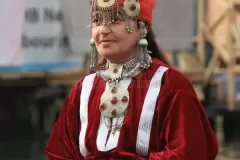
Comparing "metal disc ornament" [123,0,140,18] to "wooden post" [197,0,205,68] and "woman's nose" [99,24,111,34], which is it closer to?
"woman's nose" [99,24,111,34]

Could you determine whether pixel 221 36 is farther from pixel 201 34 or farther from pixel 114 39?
pixel 114 39

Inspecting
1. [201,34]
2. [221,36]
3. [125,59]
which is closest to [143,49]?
[125,59]

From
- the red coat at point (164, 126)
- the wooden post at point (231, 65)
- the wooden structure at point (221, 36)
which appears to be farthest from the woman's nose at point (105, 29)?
the wooden post at point (231, 65)

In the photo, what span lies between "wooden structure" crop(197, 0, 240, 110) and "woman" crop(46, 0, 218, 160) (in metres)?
3.85

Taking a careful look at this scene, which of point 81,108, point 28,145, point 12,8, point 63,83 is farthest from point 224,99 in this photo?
point 81,108

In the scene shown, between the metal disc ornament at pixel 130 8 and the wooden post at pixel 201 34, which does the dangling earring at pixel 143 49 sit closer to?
the metal disc ornament at pixel 130 8

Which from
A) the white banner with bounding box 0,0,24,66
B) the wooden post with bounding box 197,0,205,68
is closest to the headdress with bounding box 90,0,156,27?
the white banner with bounding box 0,0,24,66

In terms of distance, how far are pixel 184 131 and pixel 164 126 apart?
2.3 inches

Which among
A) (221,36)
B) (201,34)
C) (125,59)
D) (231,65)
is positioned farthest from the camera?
(221,36)

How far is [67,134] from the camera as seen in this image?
1940 mm

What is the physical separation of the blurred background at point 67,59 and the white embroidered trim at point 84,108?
225 cm

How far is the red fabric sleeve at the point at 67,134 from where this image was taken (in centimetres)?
192

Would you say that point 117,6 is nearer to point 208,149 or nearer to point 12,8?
point 208,149

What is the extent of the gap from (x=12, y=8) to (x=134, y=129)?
274 cm
